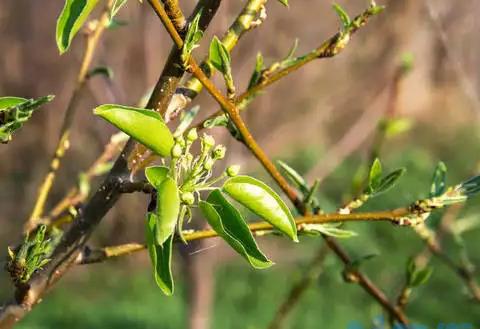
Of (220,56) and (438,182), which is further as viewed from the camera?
(438,182)

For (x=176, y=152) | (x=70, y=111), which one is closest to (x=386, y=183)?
(x=176, y=152)

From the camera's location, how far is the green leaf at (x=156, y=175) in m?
0.45

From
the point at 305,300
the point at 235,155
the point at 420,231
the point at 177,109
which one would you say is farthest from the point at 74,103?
the point at 305,300

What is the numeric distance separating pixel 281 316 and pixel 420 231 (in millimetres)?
287

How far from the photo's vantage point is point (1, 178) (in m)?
4.91

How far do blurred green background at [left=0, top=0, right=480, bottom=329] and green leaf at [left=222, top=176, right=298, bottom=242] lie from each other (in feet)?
5.50

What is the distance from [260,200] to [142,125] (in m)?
0.08

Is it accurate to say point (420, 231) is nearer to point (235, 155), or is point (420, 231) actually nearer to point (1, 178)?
point (235, 155)

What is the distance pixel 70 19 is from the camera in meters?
0.43

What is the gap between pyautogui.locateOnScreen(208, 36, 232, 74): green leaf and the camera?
0.55 m

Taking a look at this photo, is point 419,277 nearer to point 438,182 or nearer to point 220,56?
point 438,182

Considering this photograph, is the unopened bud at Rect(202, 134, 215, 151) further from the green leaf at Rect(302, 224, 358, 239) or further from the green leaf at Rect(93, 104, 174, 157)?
the green leaf at Rect(302, 224, 358, 239)

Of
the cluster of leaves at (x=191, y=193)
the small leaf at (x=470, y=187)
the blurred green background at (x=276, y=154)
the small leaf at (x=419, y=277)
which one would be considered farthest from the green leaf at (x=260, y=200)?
the blurred green background at (x=276, y=154)

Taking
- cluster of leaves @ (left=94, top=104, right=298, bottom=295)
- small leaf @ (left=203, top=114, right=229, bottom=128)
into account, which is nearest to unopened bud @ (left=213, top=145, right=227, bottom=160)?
cluster of leaves @ (left=94, top=104, right=298, bottom=295)
